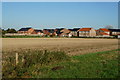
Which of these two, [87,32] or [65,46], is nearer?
[65,46]

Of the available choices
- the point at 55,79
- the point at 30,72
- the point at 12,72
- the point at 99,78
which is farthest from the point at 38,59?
the point at 99,78

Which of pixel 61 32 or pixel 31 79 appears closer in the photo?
pixel 31 79

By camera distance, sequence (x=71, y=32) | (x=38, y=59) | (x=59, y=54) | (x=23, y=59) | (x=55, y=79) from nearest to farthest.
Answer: (x=55, y=79)
(x=23, y=59)
(x=38, y=59)
(x=59, y=54)
(x=71, y=32)

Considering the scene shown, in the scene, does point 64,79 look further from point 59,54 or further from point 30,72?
point 59,54

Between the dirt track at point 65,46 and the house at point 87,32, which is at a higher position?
the house at point 87,32

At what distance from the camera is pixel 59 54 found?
12.5 metres

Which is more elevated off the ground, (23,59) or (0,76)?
(23,59)

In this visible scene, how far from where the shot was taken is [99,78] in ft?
25.3

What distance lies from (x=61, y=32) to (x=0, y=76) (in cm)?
14768

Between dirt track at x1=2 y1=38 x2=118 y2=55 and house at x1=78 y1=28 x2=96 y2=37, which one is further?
house at x1=78 y1=28 x2=96 y2=37

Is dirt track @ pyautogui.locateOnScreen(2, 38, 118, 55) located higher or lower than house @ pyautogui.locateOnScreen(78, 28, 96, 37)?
lower

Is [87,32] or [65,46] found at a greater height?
[87,32]

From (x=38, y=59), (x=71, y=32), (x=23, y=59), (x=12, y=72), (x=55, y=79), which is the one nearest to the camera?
(x=55, y=79)

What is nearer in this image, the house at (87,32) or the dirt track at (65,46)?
the dirt track at (65,46)
